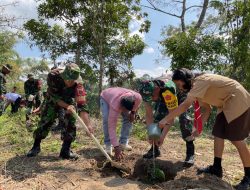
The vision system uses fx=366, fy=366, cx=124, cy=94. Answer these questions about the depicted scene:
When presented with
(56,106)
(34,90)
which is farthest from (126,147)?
(34,90)

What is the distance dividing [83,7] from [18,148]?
6.69m

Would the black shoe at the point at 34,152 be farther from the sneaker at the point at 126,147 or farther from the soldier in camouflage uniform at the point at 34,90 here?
the soldier in camouflage uniform at the point at 34,90

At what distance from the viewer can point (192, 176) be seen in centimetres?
483

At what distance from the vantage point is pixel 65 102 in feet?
16.8

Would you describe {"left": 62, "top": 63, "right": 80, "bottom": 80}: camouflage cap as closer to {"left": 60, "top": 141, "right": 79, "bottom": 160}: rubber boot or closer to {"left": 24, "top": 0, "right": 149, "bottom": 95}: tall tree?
{"left": 60, "top": 141, "right": 79, "bottom": 160}: rubber boot

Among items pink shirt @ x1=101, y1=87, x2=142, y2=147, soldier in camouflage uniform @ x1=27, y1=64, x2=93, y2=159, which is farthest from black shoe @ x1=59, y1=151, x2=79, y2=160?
pink shirt @ x1=101, y1=87, x2=142, y2=147

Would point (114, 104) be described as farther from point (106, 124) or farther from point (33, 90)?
point (33, 90)

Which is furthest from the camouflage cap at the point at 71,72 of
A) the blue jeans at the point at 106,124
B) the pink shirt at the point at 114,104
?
the blue jeans at the point at 106,124

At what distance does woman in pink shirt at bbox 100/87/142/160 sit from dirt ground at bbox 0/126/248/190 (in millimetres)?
302

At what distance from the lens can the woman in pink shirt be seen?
4.80 metres

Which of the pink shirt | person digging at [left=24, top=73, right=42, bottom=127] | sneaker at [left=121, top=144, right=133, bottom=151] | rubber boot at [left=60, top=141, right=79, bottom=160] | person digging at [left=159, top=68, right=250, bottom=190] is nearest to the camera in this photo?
person digging at [left=159, top=68, right=250, bottom=190]

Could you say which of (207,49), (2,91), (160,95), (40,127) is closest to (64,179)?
(40,127)

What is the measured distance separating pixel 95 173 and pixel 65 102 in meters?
1.07

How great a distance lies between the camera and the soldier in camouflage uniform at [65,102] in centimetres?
482
